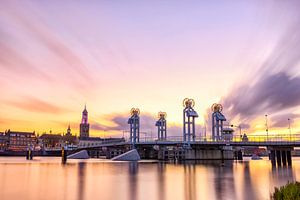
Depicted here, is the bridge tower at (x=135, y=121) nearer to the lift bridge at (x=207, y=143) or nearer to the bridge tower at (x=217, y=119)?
the lift bridge at (x=207, y=143)

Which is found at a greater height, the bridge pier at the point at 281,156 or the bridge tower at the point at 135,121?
the bridge tower at the point at 135,121

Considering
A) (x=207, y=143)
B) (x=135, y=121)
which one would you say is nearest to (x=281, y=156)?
(x=207, y=143)

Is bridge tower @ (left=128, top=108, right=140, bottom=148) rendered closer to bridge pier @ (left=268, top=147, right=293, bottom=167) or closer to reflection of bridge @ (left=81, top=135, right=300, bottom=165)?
reflection of bridge @ (left=81, top=135, right=300, bottom=165)

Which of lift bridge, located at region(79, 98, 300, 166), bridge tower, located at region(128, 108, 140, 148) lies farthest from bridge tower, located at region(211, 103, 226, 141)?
bridge tower, located at region(128, 108, 140, 148)

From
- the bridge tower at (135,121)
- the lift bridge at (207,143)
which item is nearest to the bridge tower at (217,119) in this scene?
the lift bridge at (207,143)

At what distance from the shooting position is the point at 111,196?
1191 inches

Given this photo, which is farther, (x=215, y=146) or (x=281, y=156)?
(x=215, y=146)

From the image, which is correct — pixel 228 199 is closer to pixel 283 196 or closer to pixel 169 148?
pixel 283 196

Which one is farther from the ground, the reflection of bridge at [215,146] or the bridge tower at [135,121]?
the bridge tower at [135,121]

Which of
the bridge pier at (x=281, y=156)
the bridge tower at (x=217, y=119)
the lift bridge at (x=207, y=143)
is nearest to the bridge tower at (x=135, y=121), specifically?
the lift bridge at (x=207, y=143)

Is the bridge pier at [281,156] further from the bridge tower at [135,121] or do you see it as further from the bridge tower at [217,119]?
the bridge tower at [135,121]

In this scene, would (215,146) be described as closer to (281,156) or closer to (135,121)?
(281,156)

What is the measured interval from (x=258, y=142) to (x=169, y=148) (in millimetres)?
79315

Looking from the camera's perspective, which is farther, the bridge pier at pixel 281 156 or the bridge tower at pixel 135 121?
the bridge tower at pixel 135 121
